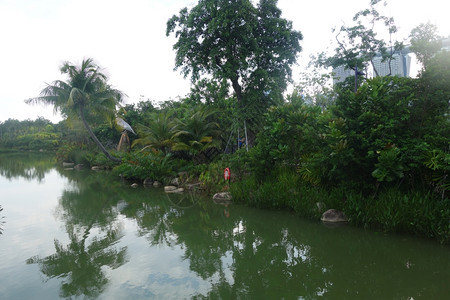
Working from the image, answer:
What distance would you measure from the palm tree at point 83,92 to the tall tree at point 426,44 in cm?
1381

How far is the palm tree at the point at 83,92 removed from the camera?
15070 mm

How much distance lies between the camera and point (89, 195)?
33.4 ft

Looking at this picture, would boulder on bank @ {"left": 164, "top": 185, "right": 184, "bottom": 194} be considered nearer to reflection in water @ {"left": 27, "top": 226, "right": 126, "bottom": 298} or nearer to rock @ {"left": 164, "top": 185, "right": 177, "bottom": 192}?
rock @ {"left": 164, "top": 185, "right": 177, "bottom": 192}

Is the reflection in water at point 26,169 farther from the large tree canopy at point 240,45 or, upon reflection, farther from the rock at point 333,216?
the rock at point 333,216

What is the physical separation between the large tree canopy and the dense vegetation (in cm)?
4

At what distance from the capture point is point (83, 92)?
1516 cm

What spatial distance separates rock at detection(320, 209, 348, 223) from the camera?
5973 mm

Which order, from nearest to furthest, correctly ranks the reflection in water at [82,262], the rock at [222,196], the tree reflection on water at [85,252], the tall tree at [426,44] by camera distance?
the reflection in water at [82,262], the tree reflection on water at [85,252], the tall tree at [426,44], the rock at [222,196]

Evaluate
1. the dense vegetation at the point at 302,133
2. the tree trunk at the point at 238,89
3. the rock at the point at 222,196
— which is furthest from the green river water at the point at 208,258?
the tree trunk at the point at 238,89

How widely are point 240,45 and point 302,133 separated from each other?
4904mm

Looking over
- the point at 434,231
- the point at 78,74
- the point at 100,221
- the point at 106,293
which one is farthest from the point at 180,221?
the point at 78,74

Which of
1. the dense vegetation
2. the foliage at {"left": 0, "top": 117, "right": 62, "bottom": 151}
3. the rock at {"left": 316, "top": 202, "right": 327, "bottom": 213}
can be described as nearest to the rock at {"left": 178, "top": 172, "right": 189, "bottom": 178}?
the dense vegetation

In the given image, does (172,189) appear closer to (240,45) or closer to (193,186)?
(193,186)

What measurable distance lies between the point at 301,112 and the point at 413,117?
2434 mm
